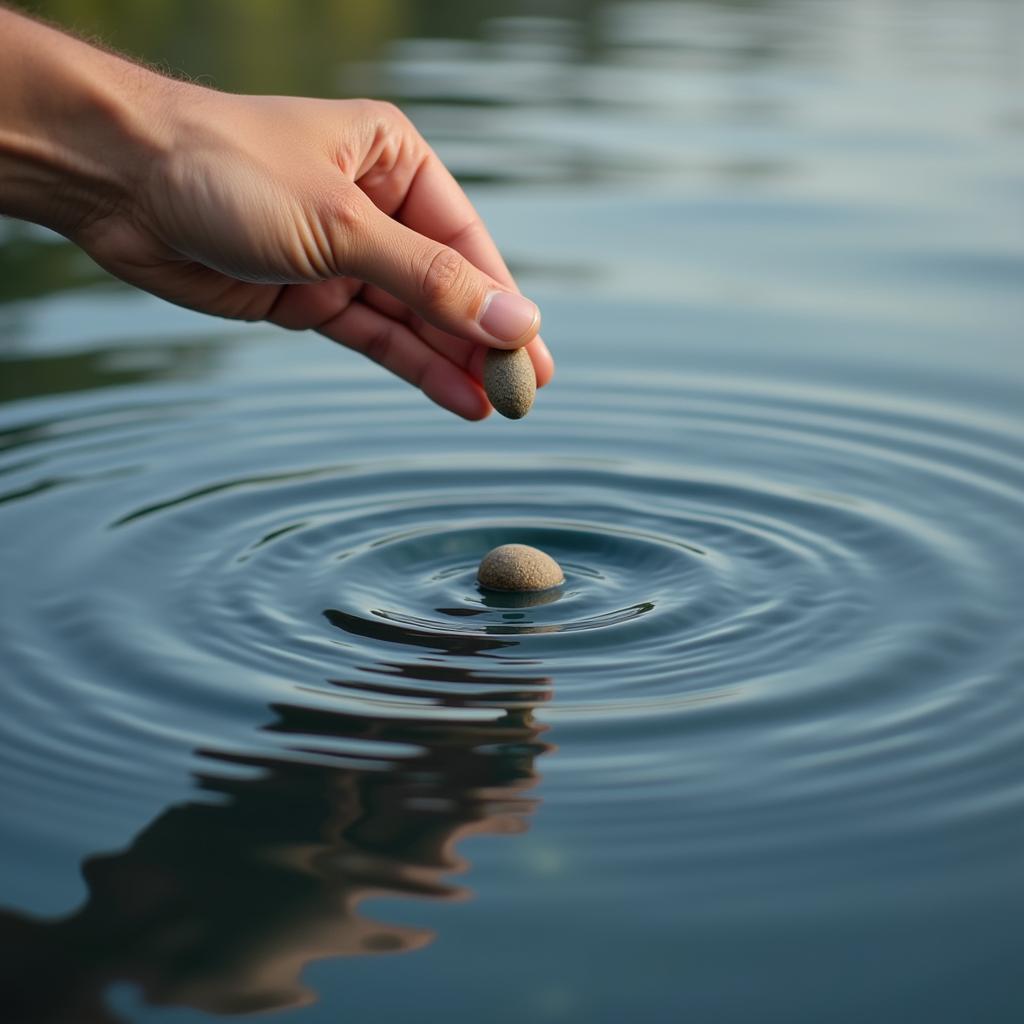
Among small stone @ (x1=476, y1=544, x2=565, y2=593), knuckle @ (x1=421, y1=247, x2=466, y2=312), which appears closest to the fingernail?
knuckle @ (x1=421, y1=247, x2=466, y2=312)

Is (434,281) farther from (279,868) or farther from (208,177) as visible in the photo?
(279,868)

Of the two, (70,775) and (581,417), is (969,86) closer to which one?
(581,417)

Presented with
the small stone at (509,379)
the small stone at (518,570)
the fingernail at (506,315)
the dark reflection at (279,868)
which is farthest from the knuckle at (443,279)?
the dark reflection at (279,868)

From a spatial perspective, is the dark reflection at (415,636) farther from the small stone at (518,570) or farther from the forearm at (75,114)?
the forearm at (75,114)

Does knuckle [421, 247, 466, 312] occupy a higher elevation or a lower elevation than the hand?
lower

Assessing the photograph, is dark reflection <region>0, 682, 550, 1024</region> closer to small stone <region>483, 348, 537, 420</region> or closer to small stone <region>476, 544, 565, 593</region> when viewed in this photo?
small stone <region>476, 544, 565, 593</region>
